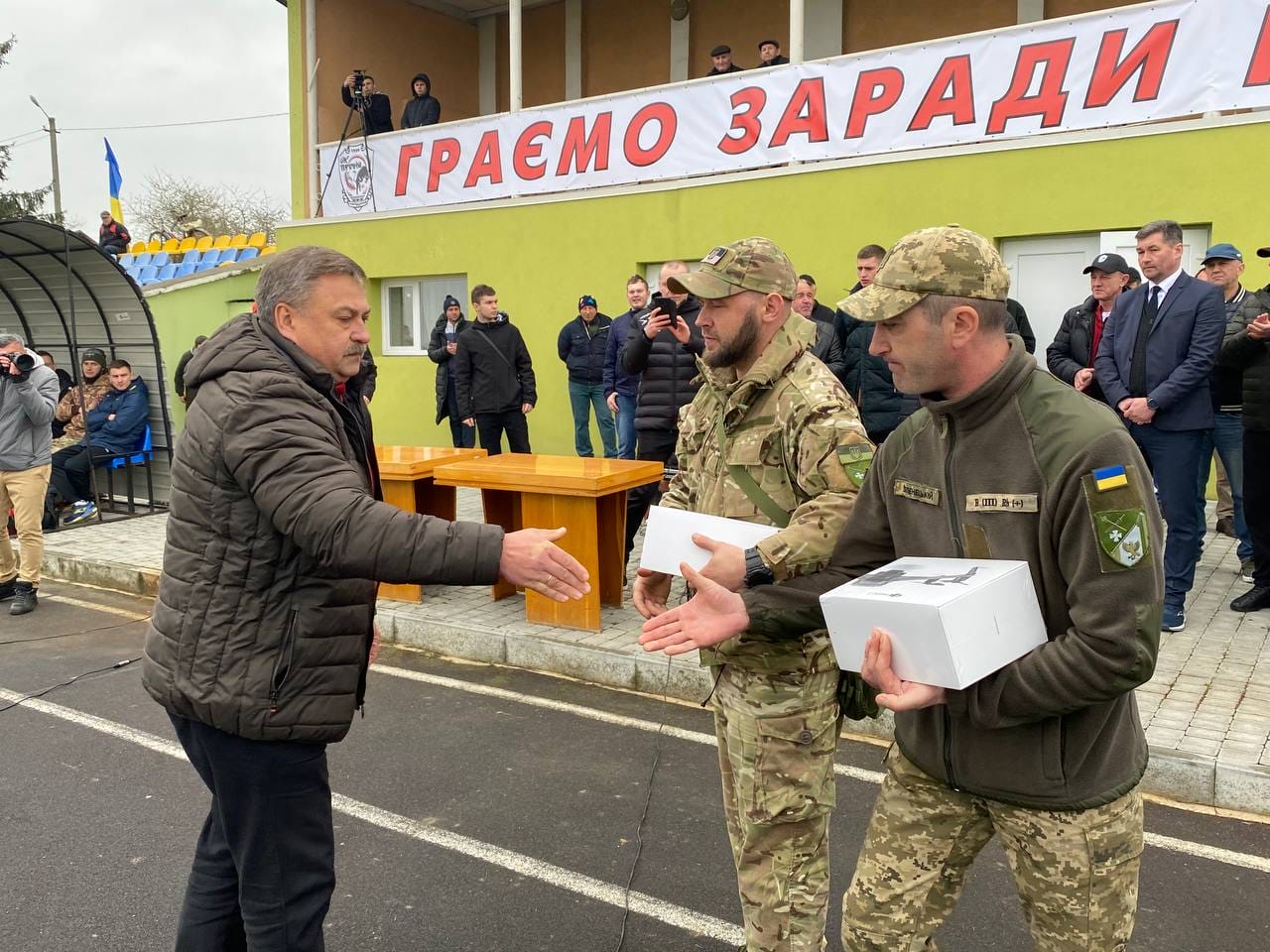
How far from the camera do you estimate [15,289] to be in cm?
1255

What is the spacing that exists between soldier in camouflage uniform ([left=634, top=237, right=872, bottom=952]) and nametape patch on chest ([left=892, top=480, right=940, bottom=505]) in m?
0.29

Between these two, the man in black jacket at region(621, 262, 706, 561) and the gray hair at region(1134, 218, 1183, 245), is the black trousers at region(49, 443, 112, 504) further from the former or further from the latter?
the gray hair at region(1134, 218, 1183, 245)

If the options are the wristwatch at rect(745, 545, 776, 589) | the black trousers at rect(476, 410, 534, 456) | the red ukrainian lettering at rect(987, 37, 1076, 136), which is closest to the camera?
the wristwatch at rect(745, 545, 776, 589)

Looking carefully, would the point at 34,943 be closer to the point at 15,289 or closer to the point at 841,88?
the point at 841,88

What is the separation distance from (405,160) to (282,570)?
1271 centimetres

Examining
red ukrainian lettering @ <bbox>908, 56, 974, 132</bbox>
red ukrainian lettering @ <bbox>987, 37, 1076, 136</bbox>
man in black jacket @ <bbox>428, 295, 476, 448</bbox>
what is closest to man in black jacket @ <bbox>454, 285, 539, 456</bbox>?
man in black jacket @ <bbox>428, 295, 476, 448</bbox>

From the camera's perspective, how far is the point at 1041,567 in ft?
6.53

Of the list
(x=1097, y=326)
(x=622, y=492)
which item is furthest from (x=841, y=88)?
(x=622, y=492)

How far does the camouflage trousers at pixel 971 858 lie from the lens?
2.02 m

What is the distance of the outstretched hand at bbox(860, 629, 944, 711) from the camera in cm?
192

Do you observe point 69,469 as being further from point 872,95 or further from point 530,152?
point 872,95

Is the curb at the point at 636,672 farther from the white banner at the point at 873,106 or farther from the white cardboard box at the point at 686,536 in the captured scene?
the white banner at the point at 873,106

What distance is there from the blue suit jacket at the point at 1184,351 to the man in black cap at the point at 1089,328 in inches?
25.6

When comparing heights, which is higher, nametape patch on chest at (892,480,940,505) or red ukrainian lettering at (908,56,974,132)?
red ukrainian lettering at (908,56,974,132)
